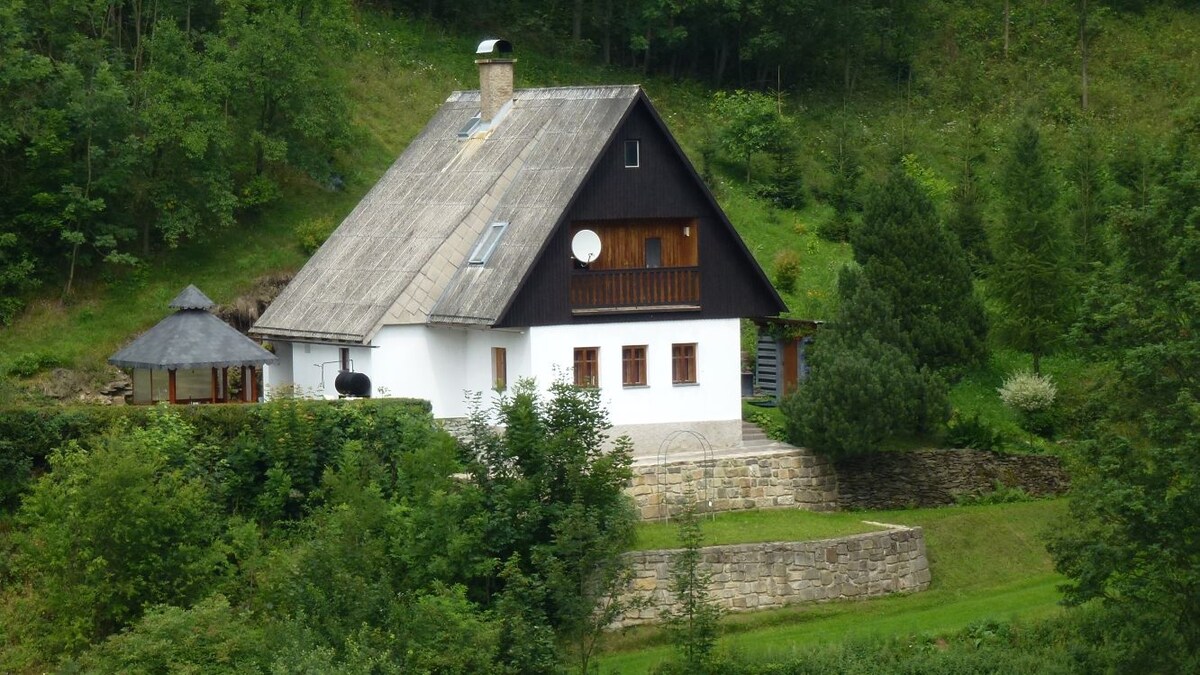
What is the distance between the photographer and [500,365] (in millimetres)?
39438

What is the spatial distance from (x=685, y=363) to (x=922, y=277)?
6043 mm

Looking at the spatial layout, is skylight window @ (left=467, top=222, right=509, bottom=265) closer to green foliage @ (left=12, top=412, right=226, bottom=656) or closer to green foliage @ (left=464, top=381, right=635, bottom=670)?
green foliage @ (left=464, top=381, right=635, bottom=670)

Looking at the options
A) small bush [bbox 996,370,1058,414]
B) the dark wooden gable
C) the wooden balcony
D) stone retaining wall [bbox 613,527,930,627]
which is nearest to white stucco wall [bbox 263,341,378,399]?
the dark wooden gable

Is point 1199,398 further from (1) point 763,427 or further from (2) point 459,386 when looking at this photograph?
(2) point 459,386

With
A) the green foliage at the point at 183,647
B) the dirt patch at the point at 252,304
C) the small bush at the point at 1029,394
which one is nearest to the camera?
the green foliage at the point at 183,647

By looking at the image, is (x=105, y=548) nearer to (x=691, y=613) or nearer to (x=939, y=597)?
(x=691, y=613)

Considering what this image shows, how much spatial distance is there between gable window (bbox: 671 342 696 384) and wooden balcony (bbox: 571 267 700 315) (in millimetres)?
818

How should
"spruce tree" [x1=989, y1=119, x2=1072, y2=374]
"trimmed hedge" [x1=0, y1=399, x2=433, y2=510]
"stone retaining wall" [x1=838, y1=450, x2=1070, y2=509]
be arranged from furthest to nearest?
"spruce tree" [x1=989, y1=119, x2=1072, y2=374] → "stone retaining wall" [x1=838, y1=450, x2=1070, y2=509] → "trimmed hedge" [x1=0, y1=399, x2=433, y2=510]

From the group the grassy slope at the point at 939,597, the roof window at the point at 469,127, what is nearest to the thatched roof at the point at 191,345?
the roof window at the point at 469,127

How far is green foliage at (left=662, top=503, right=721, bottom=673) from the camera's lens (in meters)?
31.6

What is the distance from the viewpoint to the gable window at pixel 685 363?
39.9 m

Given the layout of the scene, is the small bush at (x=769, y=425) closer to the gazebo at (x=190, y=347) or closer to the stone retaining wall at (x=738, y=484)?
the stone retaining wall at (x=738, y=484)

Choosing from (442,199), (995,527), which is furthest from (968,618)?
(442,199)

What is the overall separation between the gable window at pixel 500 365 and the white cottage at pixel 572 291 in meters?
0.04
